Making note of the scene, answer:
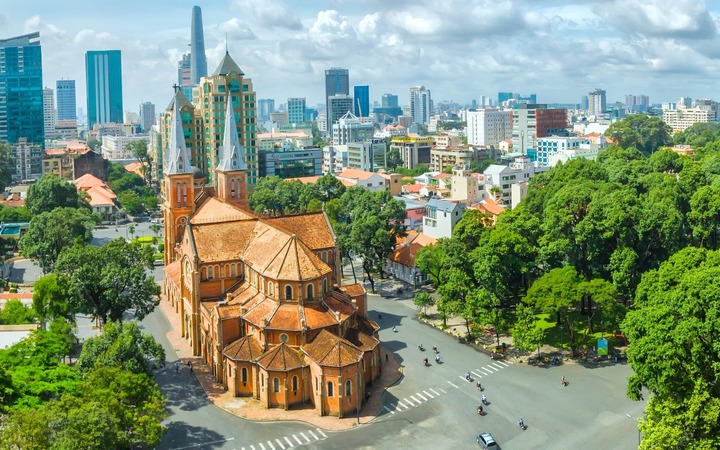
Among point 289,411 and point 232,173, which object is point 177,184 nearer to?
point 232,173

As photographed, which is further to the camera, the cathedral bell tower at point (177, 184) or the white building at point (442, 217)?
the white building at point (442, 217)

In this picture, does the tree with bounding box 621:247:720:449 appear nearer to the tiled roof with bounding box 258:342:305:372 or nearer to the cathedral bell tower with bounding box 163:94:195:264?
the tiled roof with bounding box 258:342:305:372

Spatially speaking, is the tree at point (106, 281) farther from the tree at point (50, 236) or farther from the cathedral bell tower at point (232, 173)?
the tree at point (50, 236)

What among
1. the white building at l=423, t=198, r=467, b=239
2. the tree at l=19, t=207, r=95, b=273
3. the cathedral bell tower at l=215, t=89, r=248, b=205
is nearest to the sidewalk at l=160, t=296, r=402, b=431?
the cathedral bell tower at l=215, t=89, r=248, b=205

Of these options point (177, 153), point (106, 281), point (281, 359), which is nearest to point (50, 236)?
point (177, 153)

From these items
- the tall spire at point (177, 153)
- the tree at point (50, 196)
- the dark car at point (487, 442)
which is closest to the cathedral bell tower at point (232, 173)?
the tall spire at point (177, 153)

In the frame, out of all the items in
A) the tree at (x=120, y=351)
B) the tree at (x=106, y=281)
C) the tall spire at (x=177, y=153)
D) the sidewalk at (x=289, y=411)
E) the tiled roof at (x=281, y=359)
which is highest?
the tall spire at (x=177, y=153)
